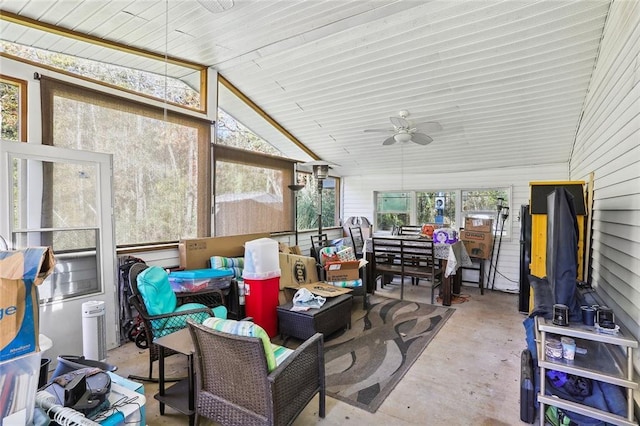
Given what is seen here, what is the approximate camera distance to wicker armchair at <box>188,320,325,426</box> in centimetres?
164

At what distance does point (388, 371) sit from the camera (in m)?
2.82

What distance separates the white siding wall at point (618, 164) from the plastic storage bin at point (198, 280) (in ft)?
11.6

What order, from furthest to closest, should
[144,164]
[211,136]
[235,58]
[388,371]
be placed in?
[211,136]
[235,58]
[144,164]
[388,371]

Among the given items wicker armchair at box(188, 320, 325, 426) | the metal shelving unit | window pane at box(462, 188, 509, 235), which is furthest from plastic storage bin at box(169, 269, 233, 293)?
window pane at box(462, 188, 509, 235)

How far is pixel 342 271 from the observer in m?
4.28

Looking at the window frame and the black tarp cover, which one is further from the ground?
the window frame

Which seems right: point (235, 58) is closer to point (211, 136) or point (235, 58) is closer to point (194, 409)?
point (211, 136)

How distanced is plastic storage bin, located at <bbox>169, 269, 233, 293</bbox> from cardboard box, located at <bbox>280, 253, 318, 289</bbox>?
69 cm

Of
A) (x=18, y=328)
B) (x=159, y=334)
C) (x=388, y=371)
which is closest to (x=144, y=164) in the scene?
(x=159, y=334)

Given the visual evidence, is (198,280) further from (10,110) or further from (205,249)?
(10,110)

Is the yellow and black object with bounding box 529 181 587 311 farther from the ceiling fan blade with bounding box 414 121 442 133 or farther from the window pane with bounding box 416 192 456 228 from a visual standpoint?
the window pane with bounding box 416 192 456 228

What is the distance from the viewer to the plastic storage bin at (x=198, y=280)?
344cm

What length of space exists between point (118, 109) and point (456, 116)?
4.32 meters

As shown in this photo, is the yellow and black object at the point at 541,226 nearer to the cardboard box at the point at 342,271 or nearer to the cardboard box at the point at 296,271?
the cardboard box at the point at 342,271
